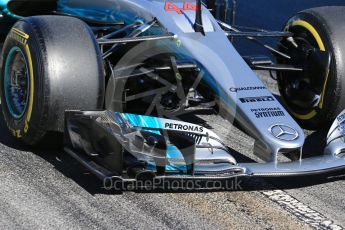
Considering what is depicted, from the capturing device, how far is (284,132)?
4582mm

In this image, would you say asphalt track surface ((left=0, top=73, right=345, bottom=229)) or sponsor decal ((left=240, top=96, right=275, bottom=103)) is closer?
asphalt track surface ((left=0, top=73, right=345, bottom=229))

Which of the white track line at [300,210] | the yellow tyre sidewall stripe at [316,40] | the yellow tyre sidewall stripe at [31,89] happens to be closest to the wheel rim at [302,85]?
the yellow tyre sidewall stripe at [316,40]

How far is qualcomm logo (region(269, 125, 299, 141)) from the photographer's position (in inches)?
179

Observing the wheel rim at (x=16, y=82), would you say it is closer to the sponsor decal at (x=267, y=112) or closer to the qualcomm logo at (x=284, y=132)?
the sponsor decal at (x=267, y=112)

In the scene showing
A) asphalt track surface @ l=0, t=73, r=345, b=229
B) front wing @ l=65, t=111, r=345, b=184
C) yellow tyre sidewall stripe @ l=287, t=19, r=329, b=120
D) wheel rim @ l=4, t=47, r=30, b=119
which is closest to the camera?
asphalt track surface @ l=0, t=73, r=345, b=229

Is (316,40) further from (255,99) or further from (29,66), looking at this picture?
(29,66)

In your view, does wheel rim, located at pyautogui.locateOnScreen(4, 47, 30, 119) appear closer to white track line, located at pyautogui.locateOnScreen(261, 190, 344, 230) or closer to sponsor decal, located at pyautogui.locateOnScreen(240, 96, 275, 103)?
sponsor decal, located at pyautogui.locateOnScreen(240, 96, 275, 103)

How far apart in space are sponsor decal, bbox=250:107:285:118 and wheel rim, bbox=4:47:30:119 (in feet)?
5.25

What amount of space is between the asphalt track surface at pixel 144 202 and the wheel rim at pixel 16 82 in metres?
0.32

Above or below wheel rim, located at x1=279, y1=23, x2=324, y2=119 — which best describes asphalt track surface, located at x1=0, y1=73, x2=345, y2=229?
below

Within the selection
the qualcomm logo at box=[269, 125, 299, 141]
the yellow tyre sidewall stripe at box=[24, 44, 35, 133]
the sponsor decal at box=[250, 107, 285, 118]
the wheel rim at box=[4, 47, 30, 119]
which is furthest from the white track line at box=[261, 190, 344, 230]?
the wheel rim at box=[4, 47, 30, 119]

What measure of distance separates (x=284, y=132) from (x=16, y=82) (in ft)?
6.44

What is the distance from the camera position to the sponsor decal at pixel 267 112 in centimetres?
471

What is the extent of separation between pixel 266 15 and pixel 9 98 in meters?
5.78
